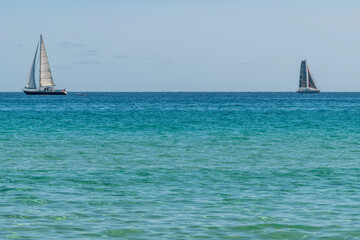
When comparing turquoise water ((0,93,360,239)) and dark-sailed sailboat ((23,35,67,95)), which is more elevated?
dark-sailed sailboat ((23,35,67,95))

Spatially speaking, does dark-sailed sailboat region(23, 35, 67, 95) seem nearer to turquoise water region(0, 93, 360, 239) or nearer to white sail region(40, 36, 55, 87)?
white sail region(40, 36, 55, 87)

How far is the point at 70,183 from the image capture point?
19328mm

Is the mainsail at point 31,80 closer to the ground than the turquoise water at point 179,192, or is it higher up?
higher up

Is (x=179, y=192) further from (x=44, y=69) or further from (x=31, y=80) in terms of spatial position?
(x=31, y=80)

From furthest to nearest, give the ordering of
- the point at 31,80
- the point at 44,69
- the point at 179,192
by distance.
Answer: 1. the point at 31,80
2. the point at 44,69
3. the point at 179,192

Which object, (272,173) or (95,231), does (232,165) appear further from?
(95,231)

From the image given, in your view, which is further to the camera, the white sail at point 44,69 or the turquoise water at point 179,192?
the white sail at point 44,69

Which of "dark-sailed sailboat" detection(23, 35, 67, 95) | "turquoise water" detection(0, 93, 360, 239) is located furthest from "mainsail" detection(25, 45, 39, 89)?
"turquoise water" detection(0, 93, 360, 239)

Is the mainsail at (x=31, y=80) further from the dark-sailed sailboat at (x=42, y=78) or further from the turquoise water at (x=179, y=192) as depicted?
the turquoise water at (x=179, y=192)

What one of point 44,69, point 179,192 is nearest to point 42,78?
point 44,69

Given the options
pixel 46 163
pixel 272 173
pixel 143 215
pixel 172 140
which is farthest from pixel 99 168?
pixel 172 140

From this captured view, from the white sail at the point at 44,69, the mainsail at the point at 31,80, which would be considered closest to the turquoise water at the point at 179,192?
the white sail at the point at 44,69

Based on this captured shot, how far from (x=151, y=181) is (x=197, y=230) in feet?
23.5

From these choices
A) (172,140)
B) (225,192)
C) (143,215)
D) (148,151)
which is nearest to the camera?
(143,215)
